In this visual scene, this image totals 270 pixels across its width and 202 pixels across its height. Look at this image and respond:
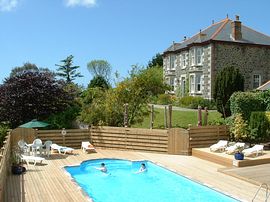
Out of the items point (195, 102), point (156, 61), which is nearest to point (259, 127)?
point (195, 102)

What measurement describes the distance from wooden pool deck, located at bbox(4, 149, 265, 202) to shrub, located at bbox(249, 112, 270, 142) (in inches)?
124

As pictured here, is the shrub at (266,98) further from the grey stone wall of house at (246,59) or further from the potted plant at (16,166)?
the grey stone wall of house at (246,59)

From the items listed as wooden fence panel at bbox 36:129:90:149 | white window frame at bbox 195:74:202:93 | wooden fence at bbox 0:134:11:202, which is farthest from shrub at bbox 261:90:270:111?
white window frame at bbox 195:74:202:93

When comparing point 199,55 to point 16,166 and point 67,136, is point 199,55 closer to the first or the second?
point 67,136

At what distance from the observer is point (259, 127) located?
57.2ft

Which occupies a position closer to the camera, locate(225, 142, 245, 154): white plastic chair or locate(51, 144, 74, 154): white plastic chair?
locate(225, 142, 245, 154): white plastic chair

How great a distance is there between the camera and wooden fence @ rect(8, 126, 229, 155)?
59.1 feet

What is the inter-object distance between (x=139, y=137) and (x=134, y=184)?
5.09m

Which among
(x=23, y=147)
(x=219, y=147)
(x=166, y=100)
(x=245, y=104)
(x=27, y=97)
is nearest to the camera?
(x=23, y=147)

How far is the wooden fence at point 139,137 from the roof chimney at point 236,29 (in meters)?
20.0

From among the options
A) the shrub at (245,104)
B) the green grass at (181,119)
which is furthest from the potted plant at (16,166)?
the shrub at (245,104)

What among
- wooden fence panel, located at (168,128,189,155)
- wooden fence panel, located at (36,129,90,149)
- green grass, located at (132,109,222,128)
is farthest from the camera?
green grass, located at (132,109,222,128)

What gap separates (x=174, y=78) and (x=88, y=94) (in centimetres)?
1932

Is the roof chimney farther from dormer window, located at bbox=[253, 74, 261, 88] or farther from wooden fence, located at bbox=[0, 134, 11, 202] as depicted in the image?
wooden fence, located at bbox=[0, 134, 11, 202]
